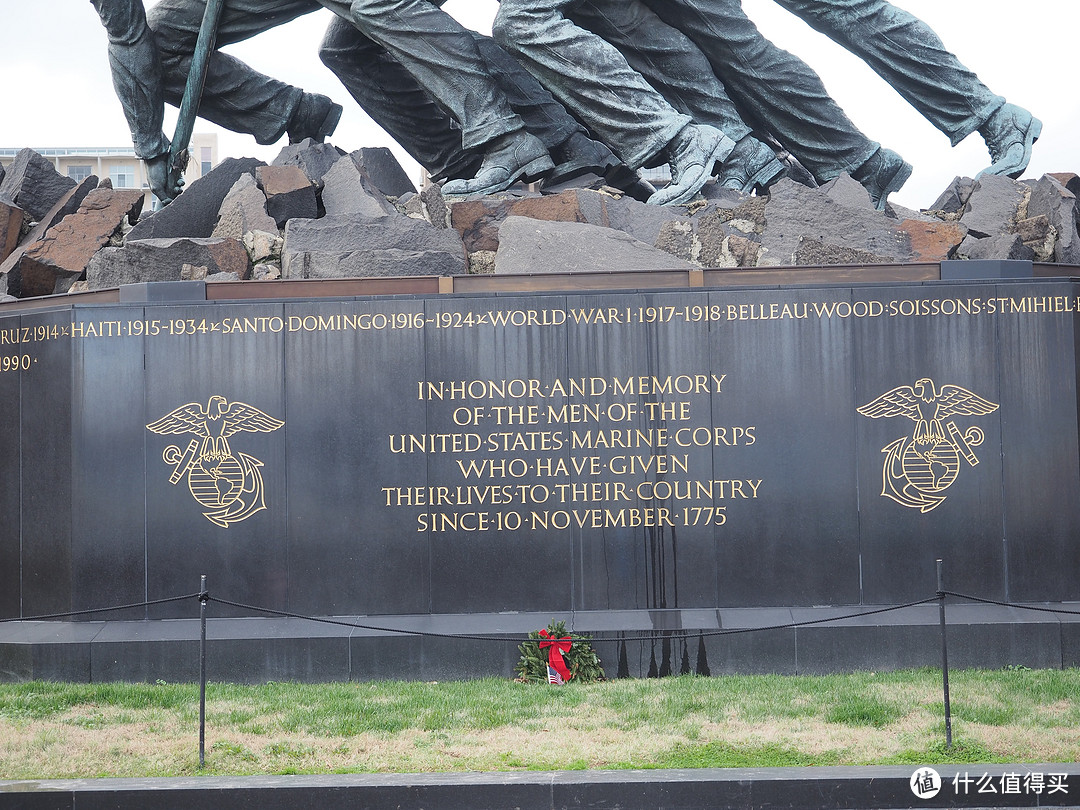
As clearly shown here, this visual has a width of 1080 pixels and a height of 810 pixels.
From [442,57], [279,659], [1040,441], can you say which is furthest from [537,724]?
[442,57]

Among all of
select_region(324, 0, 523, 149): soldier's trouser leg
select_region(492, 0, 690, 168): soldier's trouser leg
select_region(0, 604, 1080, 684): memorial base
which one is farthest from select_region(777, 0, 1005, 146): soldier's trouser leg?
select_region(0, 604, 1080, 684): memorial base

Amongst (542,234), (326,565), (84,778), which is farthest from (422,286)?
(84,778)

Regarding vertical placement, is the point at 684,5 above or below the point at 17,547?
above

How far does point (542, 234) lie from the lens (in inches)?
341

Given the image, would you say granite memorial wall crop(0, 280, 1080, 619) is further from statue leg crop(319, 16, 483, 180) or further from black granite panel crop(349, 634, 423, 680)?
Result: statue leg crop(319, 16, 483, 180)

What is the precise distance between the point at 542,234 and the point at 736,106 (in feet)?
11.5

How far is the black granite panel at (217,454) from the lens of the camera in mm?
7793

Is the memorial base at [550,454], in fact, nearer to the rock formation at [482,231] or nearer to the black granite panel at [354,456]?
the black granite panel at [354,456]

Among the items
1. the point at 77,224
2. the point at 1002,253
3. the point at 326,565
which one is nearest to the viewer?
the point at 326,565

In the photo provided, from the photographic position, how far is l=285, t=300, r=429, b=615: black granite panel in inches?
307

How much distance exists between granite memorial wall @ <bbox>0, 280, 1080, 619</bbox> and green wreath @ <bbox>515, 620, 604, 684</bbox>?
0.54 m

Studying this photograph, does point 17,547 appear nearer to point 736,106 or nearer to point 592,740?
point 592,740

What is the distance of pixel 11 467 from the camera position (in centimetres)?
812

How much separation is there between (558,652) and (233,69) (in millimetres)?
6744
